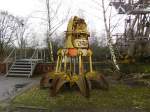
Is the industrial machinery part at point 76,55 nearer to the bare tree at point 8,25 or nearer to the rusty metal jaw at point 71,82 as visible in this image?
the rusty metal jaw at point 71,82

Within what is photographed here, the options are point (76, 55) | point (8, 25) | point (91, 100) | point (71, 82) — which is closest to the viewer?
point (91, 100)

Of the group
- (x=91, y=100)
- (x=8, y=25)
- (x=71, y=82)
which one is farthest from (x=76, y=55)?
(x=8, y=25)

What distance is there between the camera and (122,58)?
69.2 ft

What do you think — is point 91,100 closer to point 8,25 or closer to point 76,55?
point 76,55

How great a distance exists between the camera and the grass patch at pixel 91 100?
9.94 metres

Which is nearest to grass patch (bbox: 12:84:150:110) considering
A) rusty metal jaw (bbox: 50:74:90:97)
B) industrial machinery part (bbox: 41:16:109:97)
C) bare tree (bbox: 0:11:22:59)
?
rusty metal jaw (bbox: 50:74:90:97)

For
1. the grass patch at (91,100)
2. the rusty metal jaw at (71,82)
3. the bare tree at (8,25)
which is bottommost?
the grass patch at (91,100)

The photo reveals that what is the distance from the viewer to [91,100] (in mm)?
10836

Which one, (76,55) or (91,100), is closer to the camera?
(91,100)

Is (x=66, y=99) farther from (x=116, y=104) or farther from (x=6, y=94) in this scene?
(x=6, y=94)

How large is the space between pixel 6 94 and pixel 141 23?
42.6 feet

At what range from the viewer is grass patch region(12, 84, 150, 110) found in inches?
391

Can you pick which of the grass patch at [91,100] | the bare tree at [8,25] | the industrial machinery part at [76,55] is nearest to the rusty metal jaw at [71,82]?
the industrial machinery part at [76,55]

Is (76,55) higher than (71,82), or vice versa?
(76,55)
